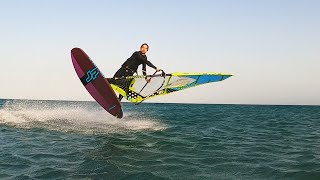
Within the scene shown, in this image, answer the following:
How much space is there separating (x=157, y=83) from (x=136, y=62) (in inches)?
51.6

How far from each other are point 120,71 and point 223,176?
24.4 feet

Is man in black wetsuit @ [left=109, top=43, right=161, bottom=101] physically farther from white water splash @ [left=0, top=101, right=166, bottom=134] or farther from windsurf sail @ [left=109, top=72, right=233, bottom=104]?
white water splash @ [left=0, top=101, right=166, bottom=134]

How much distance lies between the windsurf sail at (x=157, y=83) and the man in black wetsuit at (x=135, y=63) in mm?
258

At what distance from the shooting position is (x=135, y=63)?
40.3 feet

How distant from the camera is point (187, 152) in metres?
8.50

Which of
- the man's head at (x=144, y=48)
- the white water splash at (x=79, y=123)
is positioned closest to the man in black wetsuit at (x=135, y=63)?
the man's head at (x=144, y=48)

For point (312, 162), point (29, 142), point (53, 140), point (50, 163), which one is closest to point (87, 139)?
point (53, 140)

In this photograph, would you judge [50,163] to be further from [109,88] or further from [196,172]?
[109,88]

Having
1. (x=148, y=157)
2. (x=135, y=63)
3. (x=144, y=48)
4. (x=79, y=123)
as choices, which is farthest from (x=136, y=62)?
(x=148, y=157)

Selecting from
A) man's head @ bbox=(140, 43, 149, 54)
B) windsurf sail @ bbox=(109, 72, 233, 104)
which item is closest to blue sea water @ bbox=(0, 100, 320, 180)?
windsurf sail @ bbox=(109, 72, 233, 104)

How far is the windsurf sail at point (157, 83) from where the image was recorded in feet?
40.5

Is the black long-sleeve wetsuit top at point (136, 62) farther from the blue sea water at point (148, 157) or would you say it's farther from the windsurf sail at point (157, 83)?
the blue sea water at point (148, 157)

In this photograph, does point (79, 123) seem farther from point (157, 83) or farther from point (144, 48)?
point (144, 48)

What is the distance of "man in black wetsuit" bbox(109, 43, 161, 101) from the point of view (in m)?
12.0
